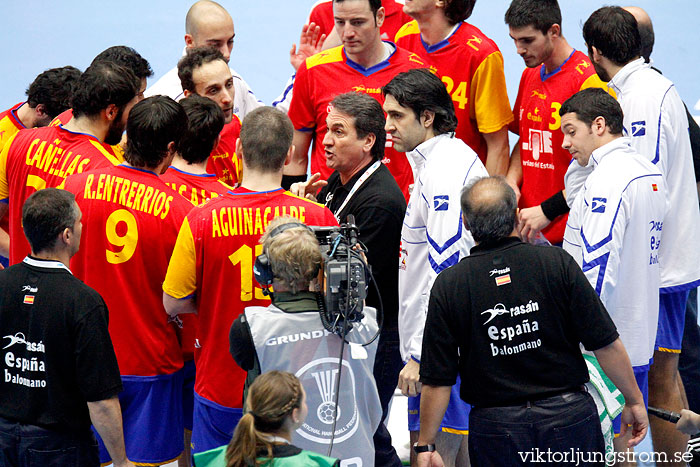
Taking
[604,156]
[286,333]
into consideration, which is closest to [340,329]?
[286,333]

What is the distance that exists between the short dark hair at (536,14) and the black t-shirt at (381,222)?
4.45 feet

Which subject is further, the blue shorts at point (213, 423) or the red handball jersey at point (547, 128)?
the red handball jersey at point (547, 128)

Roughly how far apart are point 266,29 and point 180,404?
29.1 ft

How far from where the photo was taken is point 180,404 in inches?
175

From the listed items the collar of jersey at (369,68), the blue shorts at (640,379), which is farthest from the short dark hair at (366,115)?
the blue shorts at (640,379)

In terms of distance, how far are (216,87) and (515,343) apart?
8.83 ft

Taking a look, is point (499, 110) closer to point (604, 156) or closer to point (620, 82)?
point (620, 82)

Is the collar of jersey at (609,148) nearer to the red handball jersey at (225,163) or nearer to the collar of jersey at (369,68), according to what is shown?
the collar of jersey at (369,68)

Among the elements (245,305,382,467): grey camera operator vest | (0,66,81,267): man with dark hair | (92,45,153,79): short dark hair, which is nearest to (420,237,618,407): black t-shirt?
(245,305,382,467): grey camera operator vest

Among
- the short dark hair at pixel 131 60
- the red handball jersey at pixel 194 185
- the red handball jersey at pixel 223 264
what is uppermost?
the short dark hair at pixel 131 60

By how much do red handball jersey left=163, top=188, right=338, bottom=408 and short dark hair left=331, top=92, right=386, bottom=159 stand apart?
0.82 metres

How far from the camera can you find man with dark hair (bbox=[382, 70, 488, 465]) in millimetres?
4273

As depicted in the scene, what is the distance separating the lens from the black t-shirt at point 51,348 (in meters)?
3.53

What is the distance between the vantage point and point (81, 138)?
4590 millimetres
